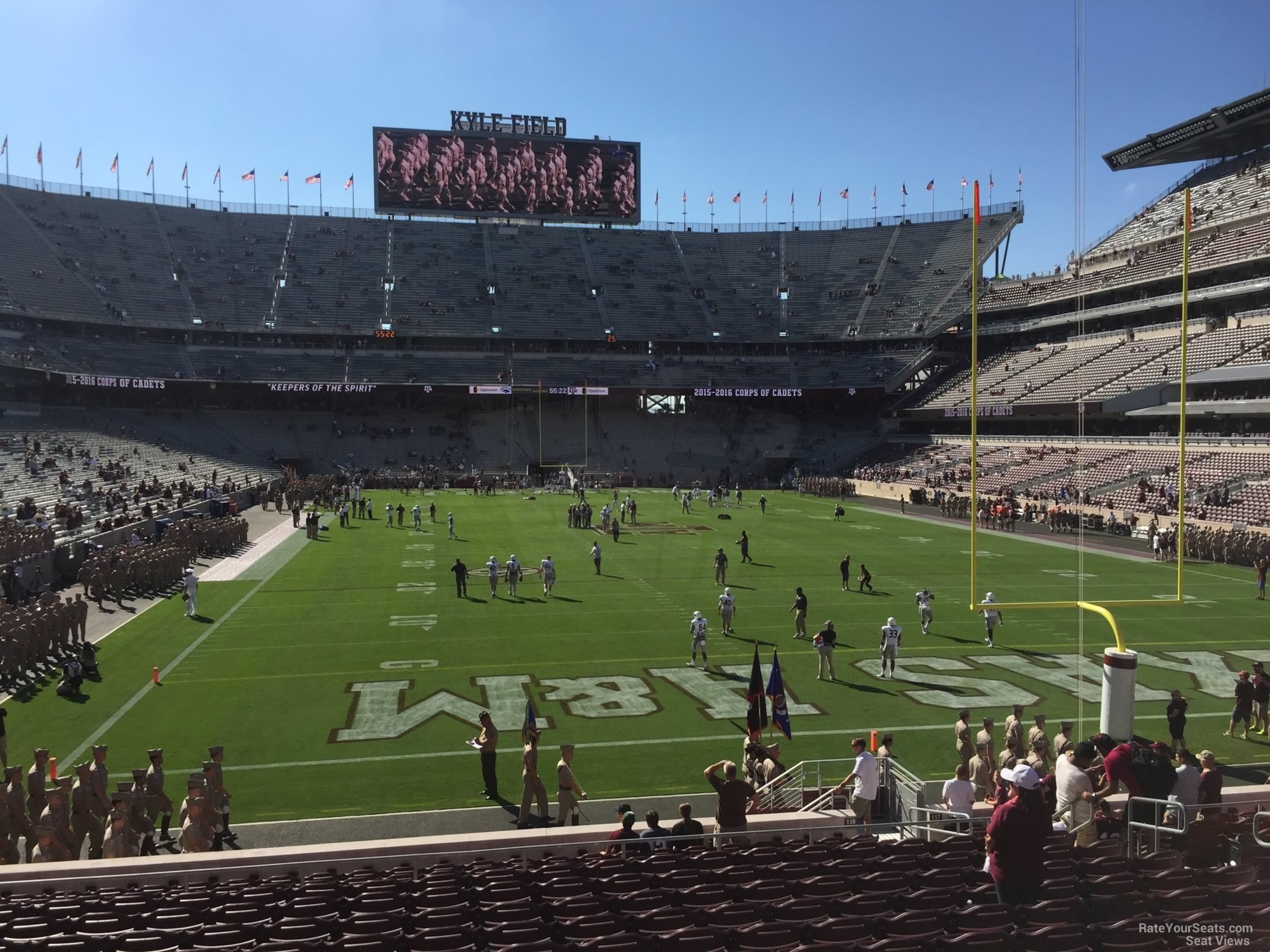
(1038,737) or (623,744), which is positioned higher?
(1038,737)

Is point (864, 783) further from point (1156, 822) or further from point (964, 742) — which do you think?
point (1156, 822)

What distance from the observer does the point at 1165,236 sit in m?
57.6

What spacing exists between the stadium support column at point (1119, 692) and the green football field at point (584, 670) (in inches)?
96.5

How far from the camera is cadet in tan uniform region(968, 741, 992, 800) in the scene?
10344 mm

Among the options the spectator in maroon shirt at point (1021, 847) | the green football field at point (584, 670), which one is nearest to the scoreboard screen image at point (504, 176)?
the green football field at point (584, 670)

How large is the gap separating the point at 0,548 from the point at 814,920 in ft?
80.1

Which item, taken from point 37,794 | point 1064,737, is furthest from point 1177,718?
point 37,794

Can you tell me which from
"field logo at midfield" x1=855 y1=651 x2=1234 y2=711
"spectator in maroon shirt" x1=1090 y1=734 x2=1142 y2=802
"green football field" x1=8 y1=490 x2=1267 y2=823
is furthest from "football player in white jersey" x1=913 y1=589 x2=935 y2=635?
"spectator in maroon shirt" x1=1090 y1=734 x2=1142 y2=802

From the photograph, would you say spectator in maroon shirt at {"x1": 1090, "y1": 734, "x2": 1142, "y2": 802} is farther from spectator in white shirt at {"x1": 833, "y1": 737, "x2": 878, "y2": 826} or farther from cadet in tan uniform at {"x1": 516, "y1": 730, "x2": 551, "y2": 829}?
cadet in tan uniform at {"x1": 516, "y1": 730, "x2": 551, "y2": 829}

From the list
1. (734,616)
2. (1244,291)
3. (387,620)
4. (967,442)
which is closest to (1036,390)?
(967,442)

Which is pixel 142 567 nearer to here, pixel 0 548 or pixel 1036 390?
pixel 0 548

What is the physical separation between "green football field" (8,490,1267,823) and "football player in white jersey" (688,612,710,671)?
38cm

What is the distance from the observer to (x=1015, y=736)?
1033 cm

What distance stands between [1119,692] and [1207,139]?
6092 cm
